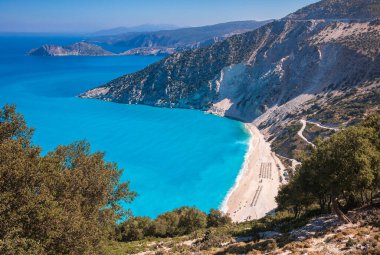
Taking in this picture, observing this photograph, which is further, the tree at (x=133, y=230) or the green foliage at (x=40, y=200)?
the tree at (x=133, y=230)

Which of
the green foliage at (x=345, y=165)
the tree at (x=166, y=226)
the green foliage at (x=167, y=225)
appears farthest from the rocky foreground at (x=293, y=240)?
the tree at (x=166, y=226)

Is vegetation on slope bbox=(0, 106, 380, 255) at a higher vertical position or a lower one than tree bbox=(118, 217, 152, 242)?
higher

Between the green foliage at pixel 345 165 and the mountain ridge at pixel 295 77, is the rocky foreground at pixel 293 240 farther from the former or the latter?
the mountain ridge at pixel 295 77

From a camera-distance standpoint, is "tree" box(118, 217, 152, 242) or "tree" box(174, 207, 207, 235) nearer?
"tree" box(118, 217, 152, 242)

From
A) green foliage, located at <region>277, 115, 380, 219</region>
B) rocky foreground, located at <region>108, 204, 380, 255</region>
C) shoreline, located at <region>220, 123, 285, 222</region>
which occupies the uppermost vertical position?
green foliage, located at <region>277, 115, 380, 219</region>

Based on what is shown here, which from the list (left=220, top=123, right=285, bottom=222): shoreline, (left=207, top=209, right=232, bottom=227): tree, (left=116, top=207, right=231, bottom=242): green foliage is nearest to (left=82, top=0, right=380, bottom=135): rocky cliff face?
(left=220, top=123, right=285, bottom=222): shoreline

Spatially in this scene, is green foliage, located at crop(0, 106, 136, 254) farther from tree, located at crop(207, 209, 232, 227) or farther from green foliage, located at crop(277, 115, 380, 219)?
tree, located at crop(207, 209, 232, 227)
